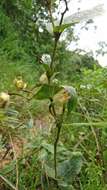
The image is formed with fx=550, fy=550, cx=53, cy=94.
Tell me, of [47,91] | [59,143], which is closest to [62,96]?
[47,91]

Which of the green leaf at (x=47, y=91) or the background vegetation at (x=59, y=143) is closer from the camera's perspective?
the green leaf at (x=47, y=91)

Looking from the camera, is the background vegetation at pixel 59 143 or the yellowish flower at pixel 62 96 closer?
the yellowish flower at pixel 62 96

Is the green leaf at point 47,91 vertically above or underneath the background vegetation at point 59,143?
above

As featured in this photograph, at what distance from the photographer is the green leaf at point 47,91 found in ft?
3.12

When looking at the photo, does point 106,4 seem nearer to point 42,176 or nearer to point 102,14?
point 102,14

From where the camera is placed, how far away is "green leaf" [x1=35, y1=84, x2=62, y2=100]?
0.95 m

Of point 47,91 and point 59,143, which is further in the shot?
point 59,143

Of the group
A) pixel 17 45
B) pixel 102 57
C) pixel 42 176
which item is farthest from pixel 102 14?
pixel 42 176

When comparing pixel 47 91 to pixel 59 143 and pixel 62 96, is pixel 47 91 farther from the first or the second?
pixel 59 143

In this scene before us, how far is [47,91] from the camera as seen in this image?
3.14ft

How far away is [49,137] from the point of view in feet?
4.66

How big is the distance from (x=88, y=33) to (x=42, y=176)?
4757mm

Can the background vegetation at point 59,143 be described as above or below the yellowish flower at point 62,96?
below

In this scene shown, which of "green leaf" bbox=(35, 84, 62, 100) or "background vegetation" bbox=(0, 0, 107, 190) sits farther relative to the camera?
"background vegetation" bbox=(0, 0, 107, 190)
